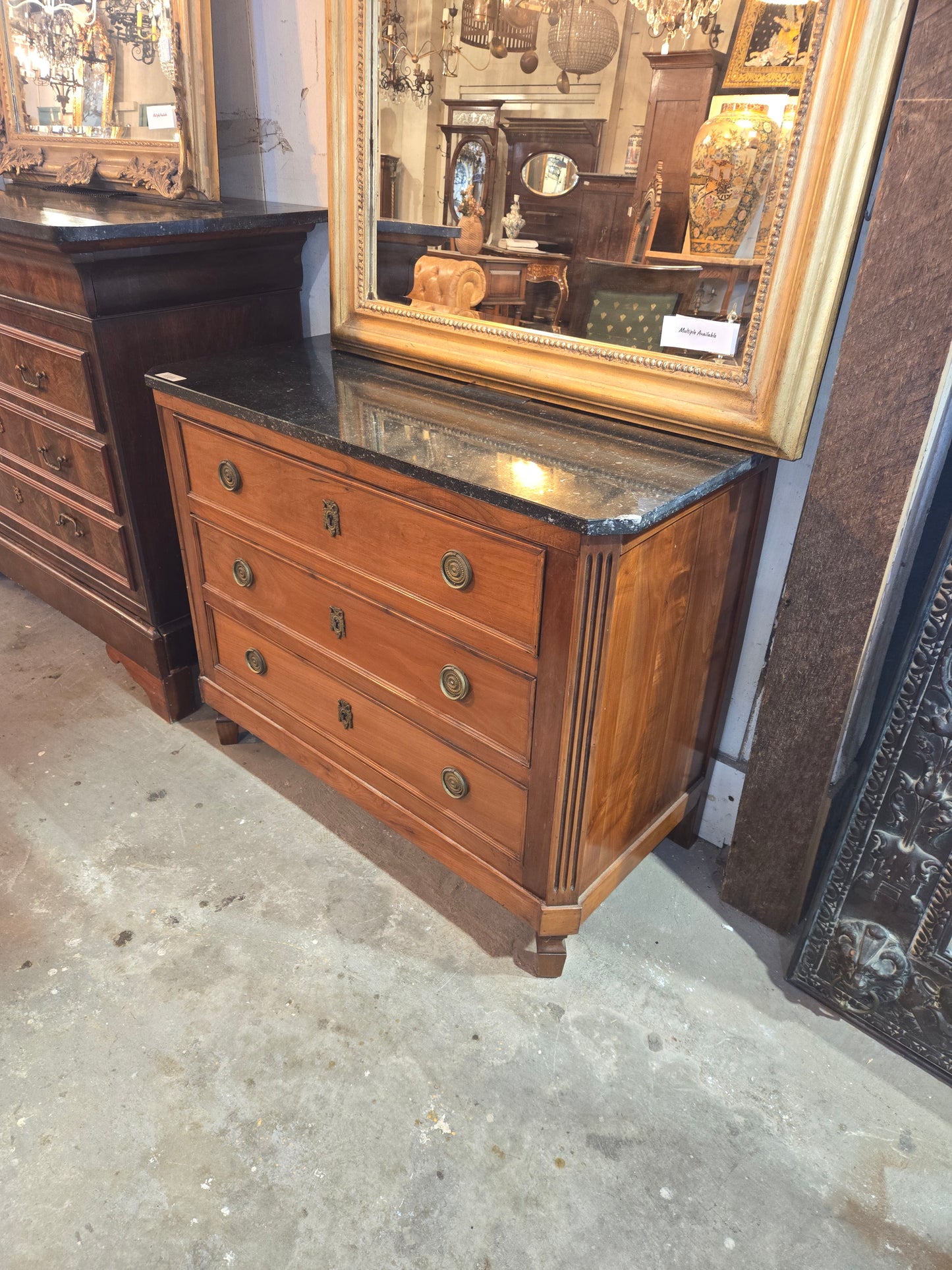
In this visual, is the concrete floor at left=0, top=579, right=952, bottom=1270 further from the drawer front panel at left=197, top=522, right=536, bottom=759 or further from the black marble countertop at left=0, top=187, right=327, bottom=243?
the black marble countertop at left=0, top=187, right=327, bottom=243

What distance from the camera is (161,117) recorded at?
205 cm

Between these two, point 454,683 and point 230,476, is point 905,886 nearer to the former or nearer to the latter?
point 454,683

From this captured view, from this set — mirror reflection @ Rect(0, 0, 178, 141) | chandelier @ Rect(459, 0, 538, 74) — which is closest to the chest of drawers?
chandelier @ Rect(459, 0, 538, 74)

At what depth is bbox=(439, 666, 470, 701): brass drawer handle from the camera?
1440mm

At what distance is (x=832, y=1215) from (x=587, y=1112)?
15.4 inches

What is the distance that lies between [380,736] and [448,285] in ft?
3.16

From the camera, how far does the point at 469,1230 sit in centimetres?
124

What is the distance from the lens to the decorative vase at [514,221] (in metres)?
1.55

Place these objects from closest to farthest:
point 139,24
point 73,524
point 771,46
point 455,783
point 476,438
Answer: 1. point 771,46
2. point 476,438
3. point 455,783
4. point 139,24
5. point 73,524

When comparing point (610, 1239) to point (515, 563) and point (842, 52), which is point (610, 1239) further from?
point (842, 52)

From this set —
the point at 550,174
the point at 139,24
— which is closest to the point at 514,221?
the point at 550,174

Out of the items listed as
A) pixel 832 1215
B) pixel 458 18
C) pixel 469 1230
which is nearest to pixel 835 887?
pixel 832 1215

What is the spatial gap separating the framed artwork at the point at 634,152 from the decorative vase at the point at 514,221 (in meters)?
0.23

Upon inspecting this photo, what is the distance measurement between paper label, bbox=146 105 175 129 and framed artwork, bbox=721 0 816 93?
4.66ft
